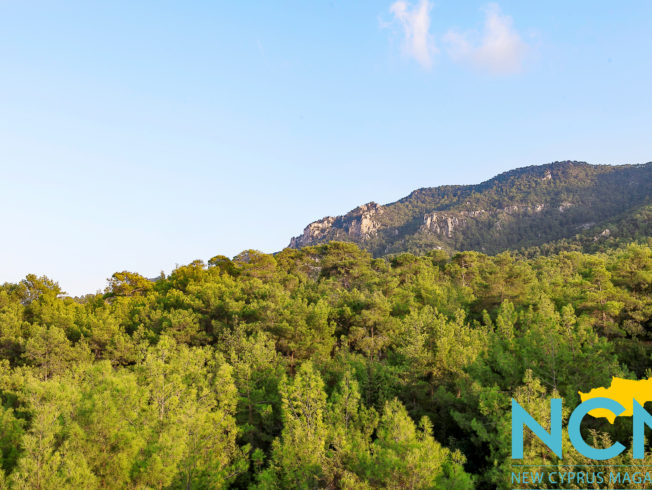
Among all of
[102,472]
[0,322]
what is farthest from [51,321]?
[102,472]

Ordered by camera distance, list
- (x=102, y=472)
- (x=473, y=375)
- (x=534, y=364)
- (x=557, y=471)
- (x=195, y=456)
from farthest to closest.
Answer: (x=473, y=375)
(x=534, y=364)
(x=195, y=456)
(x=102, y=472)
(x=557, y=471)

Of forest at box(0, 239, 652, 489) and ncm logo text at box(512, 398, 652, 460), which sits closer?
ncm logo text at box(512, 398, 652, 460)

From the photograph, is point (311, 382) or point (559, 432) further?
point (311, 382)

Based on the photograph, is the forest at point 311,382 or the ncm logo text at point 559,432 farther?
the forest at point 311,382

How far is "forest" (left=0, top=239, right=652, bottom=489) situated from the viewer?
1331cm

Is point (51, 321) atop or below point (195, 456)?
atop

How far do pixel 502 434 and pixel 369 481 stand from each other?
15.6 ft

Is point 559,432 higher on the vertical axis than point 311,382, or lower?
lower

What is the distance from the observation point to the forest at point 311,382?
13312 millimetres

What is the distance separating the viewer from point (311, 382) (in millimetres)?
16969

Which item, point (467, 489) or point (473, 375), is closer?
point (467, 489)

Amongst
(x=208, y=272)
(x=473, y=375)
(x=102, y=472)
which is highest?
(x=208, y=272)

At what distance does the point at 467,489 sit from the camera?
12.8 meters

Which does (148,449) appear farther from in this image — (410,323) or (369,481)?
(410,323)
